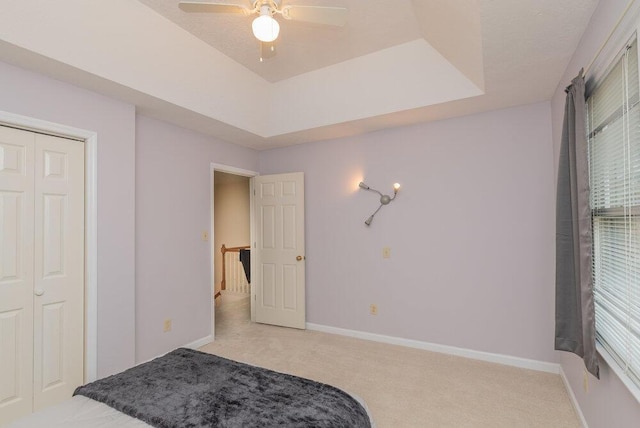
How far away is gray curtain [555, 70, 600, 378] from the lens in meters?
1.74

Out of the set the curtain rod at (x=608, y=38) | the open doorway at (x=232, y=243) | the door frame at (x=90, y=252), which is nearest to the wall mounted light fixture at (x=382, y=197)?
the curtain rod at (x=608, y=38)

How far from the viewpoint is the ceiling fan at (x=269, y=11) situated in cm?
185

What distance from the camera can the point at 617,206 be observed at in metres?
1.60

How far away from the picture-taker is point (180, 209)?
3.55 metres

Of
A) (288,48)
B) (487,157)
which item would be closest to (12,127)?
(288,48)

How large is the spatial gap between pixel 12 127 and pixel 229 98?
183cm

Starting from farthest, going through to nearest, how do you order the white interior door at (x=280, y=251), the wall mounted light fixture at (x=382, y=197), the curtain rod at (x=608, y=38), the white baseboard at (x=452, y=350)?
the white interior door at (x=280, y=251), the wall mounted light fixture at (x=382, y=197), the white baseboard at (x=452, y=350), the curtain rod at (x=608, y=38)

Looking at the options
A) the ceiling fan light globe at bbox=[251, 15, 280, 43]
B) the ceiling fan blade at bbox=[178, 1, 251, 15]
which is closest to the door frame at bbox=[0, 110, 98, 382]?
the ceiling fan blade at bbox=[178, 1, 251, 15]

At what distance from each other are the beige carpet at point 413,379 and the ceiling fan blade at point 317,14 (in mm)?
2737

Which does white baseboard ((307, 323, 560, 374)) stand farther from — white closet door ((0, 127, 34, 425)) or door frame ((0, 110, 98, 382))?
white closet door ((0, 127, 34, 425))

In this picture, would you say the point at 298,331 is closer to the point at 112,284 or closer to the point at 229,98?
Result: the point at 112,284

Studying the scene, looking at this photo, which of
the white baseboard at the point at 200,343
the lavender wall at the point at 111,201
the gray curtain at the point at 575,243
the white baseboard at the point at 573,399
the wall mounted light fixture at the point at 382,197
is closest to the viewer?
the gray curtain at the point at 575,243

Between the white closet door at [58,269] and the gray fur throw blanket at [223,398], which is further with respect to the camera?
the white closet door at [58,269]

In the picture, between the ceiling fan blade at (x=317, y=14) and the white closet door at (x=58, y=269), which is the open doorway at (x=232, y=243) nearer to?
the white closet door at (x=58, y=269)
